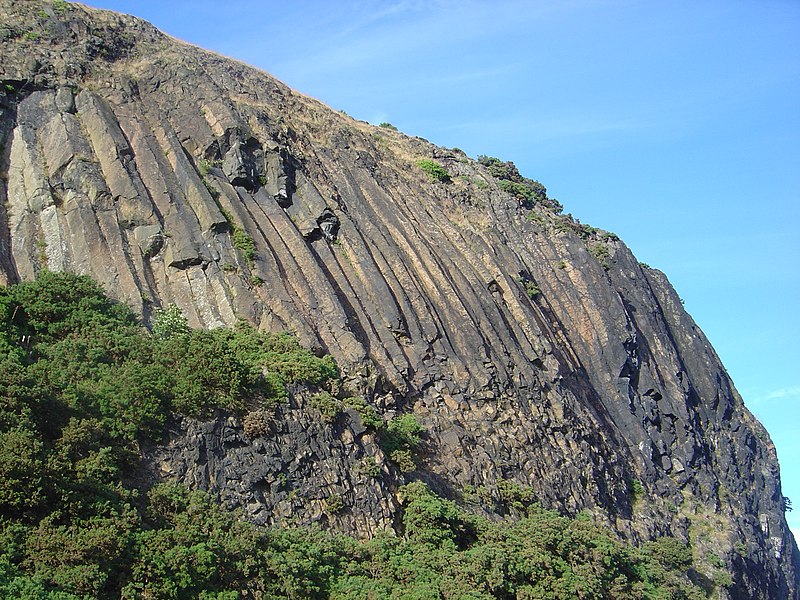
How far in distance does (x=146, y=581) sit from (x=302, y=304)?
1311 cm

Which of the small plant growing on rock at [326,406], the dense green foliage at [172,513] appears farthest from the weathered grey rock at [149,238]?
the small plant growing on rock at [326,406]

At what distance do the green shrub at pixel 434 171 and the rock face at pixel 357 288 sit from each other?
0.49 m

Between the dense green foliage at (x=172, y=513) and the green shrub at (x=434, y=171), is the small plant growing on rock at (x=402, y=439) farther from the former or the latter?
the green shrub at (x=434, y=171)

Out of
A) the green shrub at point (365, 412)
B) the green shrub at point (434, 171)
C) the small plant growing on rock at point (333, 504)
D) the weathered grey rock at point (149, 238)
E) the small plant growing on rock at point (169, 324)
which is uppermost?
the green shrub at point (434, 171)

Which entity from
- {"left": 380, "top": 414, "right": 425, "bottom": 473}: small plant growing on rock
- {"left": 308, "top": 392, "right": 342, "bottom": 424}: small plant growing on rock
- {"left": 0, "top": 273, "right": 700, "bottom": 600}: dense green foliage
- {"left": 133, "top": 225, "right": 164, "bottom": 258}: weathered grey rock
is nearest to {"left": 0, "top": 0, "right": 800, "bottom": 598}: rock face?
{"left": 133, "top": 225, "right": 164, "bottom": 258}: weathered grey rock

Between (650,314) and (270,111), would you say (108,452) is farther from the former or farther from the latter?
(650,314)

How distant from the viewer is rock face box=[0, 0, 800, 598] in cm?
2858

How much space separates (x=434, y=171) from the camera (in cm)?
4612

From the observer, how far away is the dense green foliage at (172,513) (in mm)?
18938

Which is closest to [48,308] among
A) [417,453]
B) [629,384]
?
[417,453]

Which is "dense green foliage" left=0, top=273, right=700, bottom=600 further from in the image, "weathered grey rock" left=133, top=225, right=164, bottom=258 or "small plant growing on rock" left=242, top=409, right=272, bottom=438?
"weathered grey rock" left=133, top=225, right=164, bottom=258

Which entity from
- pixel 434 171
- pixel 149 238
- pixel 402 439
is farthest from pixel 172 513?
pixel 434 171

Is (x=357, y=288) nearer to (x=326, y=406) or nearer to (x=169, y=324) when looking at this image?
(x=169, y=324)

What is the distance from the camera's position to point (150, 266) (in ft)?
98.8
